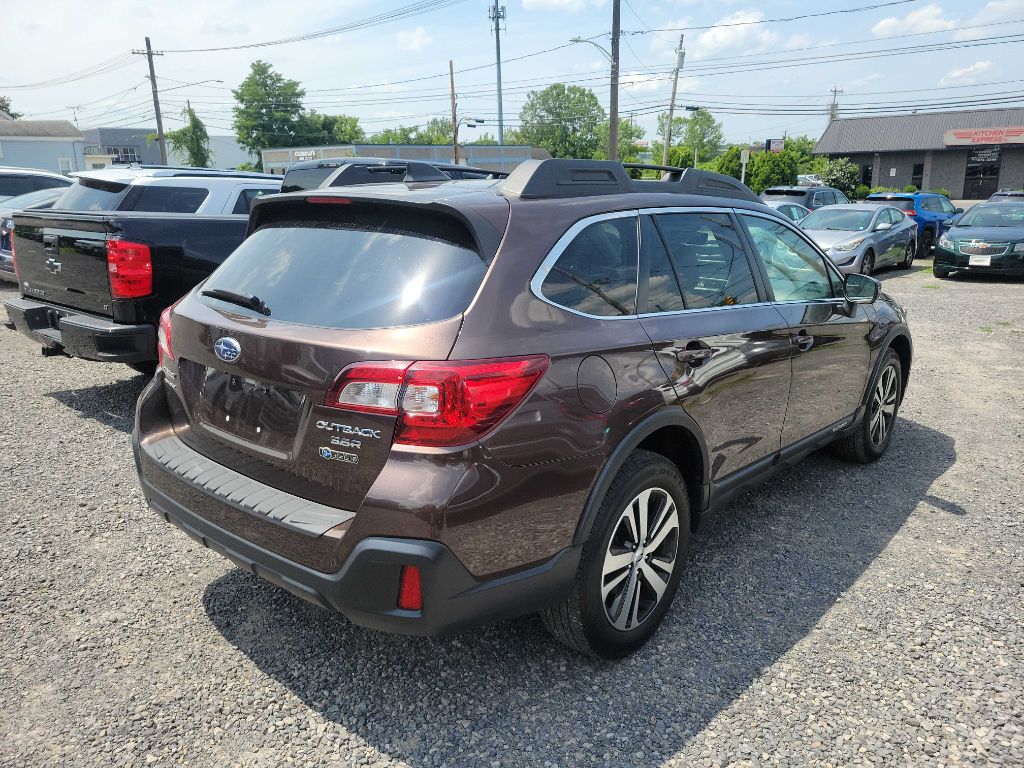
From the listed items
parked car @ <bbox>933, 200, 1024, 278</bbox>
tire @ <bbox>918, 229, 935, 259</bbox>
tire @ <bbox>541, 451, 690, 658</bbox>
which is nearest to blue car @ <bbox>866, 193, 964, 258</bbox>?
tire @ <bbox>918, 229, 935, 259</bbox>

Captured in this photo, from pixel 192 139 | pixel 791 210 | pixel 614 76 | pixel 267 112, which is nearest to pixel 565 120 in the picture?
pixel 267 112

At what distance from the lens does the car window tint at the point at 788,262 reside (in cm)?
382

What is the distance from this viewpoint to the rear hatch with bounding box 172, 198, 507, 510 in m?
2.29

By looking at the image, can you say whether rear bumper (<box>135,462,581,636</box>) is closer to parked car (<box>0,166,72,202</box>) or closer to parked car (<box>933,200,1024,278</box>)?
parked car (<box>0,166,72,202</box>)

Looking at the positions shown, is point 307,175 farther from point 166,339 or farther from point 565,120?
point 565,120

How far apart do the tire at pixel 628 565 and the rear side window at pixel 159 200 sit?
530cm

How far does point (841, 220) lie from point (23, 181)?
14883mm

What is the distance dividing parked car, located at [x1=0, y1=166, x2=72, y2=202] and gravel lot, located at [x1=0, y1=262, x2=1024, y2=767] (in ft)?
34.6

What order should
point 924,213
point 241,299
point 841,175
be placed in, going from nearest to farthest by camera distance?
point 241,299, point 924,213, point 841,175

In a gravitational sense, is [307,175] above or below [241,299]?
above

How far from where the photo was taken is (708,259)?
340 cm

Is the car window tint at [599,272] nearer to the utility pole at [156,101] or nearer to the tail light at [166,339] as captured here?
the tail light at [166,339]

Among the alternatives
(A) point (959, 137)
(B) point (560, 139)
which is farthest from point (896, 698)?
(B) point (560, 139)

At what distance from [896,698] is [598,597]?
1.12 m
